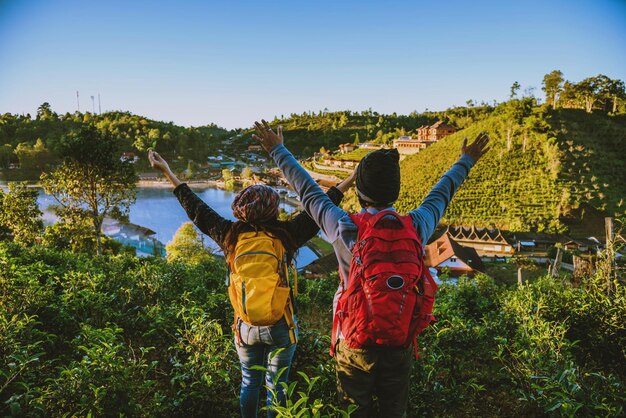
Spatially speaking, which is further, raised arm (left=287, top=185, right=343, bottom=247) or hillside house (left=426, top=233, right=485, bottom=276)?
hillside house (left=426, top=233, right=485, bottom=276)

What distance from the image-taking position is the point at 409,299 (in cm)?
113

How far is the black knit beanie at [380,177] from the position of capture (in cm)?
121

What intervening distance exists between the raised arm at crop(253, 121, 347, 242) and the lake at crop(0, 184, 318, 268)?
25.8m

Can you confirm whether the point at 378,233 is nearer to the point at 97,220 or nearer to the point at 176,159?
the point at 97,220

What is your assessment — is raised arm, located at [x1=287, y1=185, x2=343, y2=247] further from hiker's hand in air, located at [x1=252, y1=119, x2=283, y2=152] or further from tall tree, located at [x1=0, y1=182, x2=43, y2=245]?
tall tree, located at [x1=0, y1=182, x2=43, y2=245]

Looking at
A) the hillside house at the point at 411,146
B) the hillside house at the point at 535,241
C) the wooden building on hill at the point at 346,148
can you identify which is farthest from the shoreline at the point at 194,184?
the hillside house at the point at 535,241

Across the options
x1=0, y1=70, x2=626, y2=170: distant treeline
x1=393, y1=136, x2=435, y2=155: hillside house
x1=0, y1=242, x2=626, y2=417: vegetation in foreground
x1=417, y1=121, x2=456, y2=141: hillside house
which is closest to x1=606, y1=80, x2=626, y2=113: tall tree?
x1=0, y1=70, x2=626, y2=170: distant treeline

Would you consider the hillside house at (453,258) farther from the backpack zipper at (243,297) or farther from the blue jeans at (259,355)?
the backpack zipper at (243,297)

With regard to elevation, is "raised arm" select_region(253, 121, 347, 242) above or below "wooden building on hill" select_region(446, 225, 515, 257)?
above

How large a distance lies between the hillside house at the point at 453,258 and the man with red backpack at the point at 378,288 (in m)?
19.7

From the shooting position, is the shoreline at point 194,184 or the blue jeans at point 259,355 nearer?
the blue jeans at point 259,355

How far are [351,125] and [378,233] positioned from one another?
97.9 metres

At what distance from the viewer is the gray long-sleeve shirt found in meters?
1.23

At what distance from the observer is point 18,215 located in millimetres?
10805
